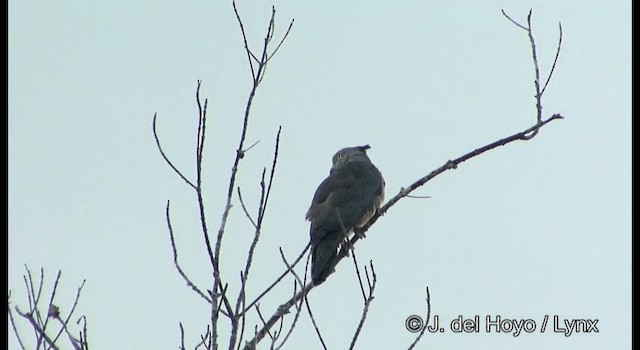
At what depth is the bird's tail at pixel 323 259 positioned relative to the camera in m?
5.26

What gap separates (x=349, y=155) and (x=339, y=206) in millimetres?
1480

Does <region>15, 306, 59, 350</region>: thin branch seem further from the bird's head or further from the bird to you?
the bird's head

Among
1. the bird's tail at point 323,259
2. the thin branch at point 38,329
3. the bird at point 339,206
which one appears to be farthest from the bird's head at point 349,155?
the thin branch at point 38,329

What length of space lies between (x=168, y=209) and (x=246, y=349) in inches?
23.7

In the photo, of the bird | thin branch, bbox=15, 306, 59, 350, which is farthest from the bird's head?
thin branch, bbox=15, 306, 59, 350

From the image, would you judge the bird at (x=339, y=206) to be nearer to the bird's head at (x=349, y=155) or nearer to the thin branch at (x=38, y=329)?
the bird's head at (x=349, y=155)

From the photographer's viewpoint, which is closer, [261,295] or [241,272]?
[241,272]

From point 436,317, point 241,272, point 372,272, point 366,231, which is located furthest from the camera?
point 366,231

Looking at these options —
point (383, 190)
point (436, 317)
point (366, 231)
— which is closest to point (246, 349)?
point (436, 317)

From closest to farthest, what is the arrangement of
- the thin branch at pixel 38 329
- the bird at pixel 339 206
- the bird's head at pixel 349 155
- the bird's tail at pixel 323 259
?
the thin branch at pixel 38 329, the bird's tail at pixel 323 259, the bird at pixel 339 206, the bird's head at pixel 349 155

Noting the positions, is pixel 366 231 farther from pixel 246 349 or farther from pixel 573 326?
pixel 246 349

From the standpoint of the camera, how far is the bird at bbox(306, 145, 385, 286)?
5496mm

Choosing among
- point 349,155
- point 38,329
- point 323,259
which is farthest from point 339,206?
point 38,329

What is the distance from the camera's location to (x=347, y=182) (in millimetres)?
6617
